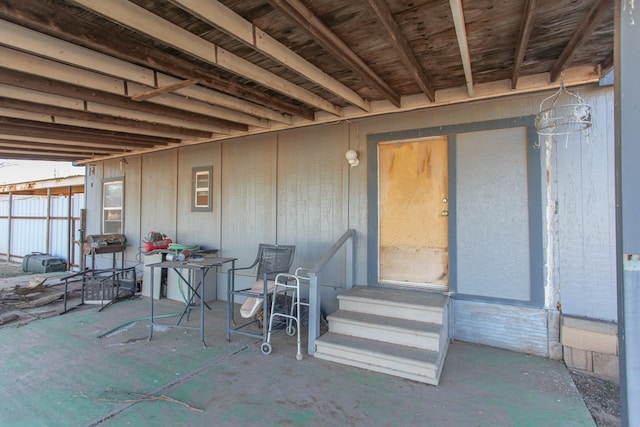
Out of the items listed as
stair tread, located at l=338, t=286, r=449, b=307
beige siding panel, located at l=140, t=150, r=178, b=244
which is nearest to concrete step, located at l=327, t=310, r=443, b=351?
stair tread, located at l=338, t=286, r=449, b=307

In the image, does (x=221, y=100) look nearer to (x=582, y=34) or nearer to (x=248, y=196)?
(x=248, y=196)

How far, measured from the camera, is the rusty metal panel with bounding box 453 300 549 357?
3311 millimetres

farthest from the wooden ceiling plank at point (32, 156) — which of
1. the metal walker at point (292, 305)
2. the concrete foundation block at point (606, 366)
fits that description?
the concrete foundation block at point (606, 366)

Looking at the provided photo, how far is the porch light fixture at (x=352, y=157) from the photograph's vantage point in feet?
13.6

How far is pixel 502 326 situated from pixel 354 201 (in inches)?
85.4

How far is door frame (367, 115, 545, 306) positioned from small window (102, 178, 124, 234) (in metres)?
5.67

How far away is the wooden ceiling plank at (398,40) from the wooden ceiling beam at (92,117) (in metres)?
3.72

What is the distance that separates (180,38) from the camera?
7.91 feet

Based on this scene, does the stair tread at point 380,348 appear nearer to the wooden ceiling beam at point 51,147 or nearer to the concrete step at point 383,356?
the concrete step at point 383,356

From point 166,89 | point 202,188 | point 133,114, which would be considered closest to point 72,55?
point 166,89

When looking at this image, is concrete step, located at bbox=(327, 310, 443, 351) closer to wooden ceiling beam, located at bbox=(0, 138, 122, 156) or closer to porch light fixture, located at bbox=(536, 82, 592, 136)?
porch light fixture, located at bbox=(536, 82, 592, 136)

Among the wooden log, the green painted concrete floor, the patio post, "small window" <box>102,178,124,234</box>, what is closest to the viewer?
the patio post

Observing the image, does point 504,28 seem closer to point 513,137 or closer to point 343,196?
point 513,137

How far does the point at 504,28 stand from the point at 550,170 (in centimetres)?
160
